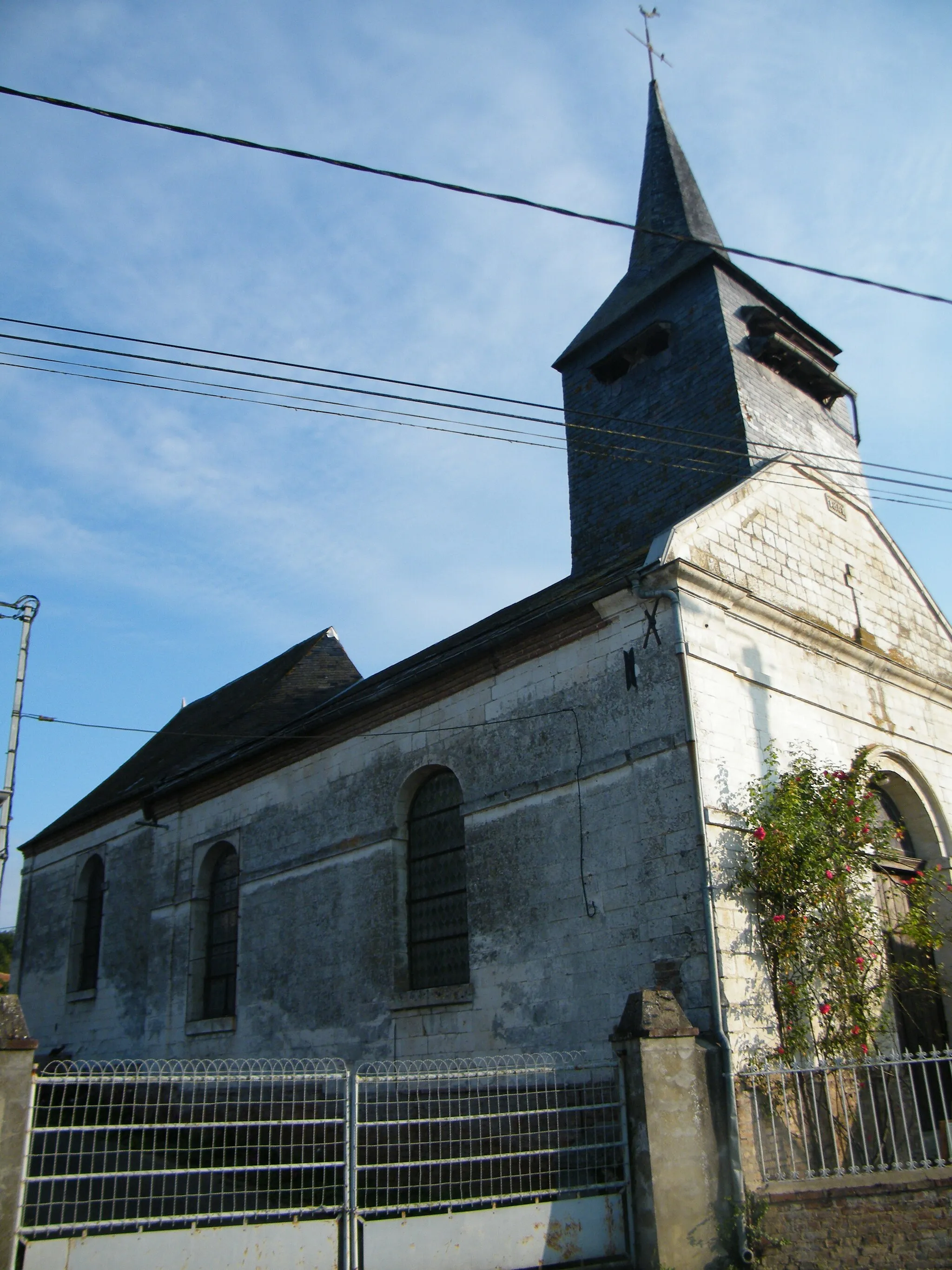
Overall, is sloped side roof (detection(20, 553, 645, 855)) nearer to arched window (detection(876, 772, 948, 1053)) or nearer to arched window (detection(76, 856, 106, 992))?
arched window (detection(76, 856, 106, 992))

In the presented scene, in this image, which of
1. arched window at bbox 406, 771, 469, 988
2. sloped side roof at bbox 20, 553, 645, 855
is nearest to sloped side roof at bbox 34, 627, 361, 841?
sloped side roof at bbox 20, 553, 645, 855

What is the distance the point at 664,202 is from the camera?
16.6 m

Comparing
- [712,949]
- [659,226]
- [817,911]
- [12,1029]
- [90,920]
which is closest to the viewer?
[12,1029]

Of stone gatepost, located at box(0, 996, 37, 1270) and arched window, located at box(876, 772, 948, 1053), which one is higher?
arched window, located at box(876, 772, 948, 1053)

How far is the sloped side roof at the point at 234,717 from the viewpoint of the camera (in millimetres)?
16703

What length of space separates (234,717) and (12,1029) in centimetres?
1247

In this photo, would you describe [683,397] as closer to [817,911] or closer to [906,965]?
[817,911]

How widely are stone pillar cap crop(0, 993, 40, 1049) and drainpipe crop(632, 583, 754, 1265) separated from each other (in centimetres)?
494

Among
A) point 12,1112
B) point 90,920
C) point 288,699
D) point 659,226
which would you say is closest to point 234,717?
point 288,699

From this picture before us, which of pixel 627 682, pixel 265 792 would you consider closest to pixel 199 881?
pixel 265 792

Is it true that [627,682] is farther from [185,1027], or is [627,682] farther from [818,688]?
[185,1027]

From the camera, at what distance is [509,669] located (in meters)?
11.0

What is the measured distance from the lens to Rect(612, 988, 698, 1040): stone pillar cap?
24.2 ft

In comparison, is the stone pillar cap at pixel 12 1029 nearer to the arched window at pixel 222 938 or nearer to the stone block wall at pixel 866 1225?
the stone block wall at pixel 866 1225
